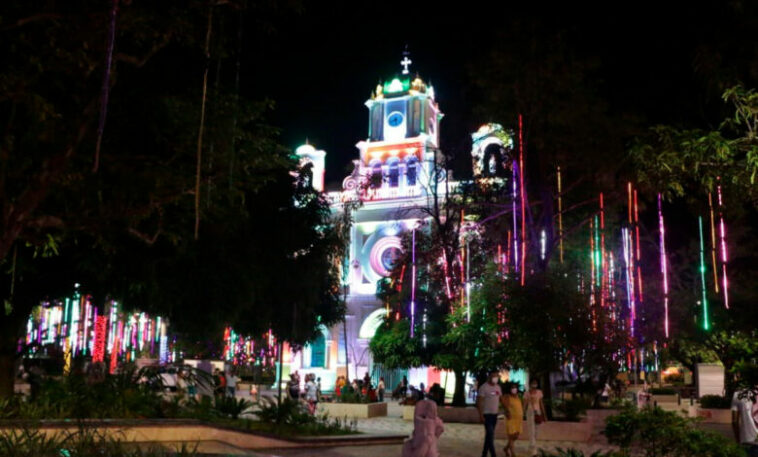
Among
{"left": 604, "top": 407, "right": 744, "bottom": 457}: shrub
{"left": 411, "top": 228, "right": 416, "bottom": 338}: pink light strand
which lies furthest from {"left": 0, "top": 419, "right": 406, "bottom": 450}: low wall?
{"left": 411, "top": 228, "right": 416, "bottom": 338}: pink light strand

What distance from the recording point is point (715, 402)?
25.5 m

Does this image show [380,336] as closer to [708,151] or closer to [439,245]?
[439,245]

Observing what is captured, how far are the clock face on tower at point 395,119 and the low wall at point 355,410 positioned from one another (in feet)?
87.6

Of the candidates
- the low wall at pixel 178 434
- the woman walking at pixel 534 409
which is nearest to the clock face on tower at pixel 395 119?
the woman walking at pixel 534 409

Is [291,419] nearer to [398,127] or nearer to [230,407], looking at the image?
[230,407]

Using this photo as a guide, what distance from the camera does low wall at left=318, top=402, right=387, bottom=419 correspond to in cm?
2470

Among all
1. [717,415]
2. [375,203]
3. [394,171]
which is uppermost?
[394,171]

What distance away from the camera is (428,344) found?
25922 millimetres

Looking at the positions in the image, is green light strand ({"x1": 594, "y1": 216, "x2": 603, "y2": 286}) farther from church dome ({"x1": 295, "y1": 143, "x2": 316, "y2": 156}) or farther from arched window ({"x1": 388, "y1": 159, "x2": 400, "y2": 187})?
church dome ({"x1": 295, "y1": 143, "x2": 316, "y2": 156})

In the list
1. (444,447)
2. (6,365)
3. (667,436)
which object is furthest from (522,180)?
(6,365)

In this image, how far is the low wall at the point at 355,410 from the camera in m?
24.7

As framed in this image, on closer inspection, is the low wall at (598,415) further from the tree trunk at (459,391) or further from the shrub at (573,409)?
the tree trunk at (459,391)

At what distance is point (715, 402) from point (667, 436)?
18828mm

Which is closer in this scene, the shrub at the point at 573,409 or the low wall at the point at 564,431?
the low wall at the point at 564,431
